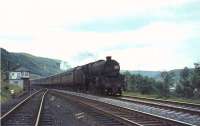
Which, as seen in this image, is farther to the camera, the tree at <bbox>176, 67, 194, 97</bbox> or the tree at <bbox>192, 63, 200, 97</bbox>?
the tree at <bbox>176, 67, 194, 97</bbox>

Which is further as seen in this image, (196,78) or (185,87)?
(185,87)

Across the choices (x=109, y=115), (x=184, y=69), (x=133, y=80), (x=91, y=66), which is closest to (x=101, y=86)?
(x=91, y=66)

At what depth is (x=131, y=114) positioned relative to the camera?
708 inches

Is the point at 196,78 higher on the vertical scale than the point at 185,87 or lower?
higher

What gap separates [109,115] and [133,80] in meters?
45.9

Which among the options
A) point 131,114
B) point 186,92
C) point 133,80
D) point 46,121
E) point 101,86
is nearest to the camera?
point 46,121

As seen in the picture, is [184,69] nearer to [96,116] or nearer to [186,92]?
[186,92]

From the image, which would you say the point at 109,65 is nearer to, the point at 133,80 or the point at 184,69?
the point at 184,69

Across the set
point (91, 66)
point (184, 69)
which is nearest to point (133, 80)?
point (184, 69)

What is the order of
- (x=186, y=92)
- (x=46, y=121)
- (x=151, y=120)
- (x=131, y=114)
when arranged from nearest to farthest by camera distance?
(x=151, y=120)
(x=46, y=121)
(x=131, y=114)
(x=186, y=92)

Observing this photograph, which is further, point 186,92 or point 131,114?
point 186,92

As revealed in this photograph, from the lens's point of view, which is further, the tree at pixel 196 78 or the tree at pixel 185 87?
the tree at pixel 185 87

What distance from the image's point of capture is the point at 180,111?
18.4 metres

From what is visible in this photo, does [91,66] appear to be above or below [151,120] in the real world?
above
